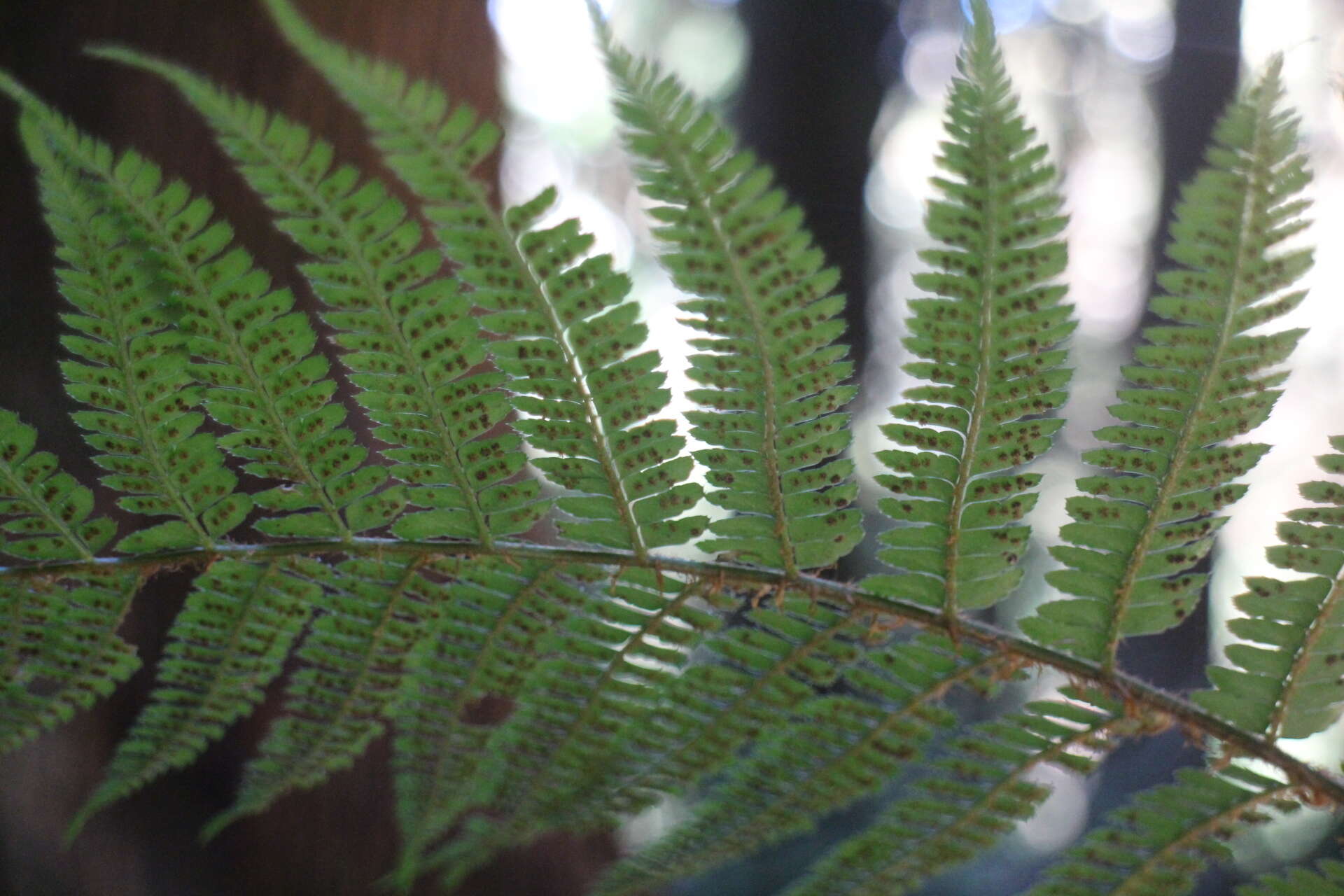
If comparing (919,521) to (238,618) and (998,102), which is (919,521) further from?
(238,618)

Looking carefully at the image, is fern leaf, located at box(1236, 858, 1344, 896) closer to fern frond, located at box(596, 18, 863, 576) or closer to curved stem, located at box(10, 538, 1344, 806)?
curved stem, located at box(10, 538, 1344, 806)

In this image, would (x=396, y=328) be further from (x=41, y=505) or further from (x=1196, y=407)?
(x=1196, y=407)

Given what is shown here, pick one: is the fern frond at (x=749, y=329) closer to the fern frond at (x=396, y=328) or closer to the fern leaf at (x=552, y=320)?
the fern leaf at (x=552, y=320)

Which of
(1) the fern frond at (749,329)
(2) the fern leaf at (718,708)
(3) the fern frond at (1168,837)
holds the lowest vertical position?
(3) the fern frond at (1168,837)

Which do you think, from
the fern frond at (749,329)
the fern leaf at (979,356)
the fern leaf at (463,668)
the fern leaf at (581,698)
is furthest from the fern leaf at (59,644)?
the fern leaf at (979,356)

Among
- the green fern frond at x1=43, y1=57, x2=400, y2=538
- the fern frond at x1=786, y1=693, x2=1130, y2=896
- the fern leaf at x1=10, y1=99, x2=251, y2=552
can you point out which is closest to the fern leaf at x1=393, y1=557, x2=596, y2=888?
the green fern frond at x1=43, y1=57, x2=400, y2=538

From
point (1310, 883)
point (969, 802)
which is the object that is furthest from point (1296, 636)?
point (969, 802)

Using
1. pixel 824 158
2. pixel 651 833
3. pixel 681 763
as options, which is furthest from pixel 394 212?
pixel 651 833
